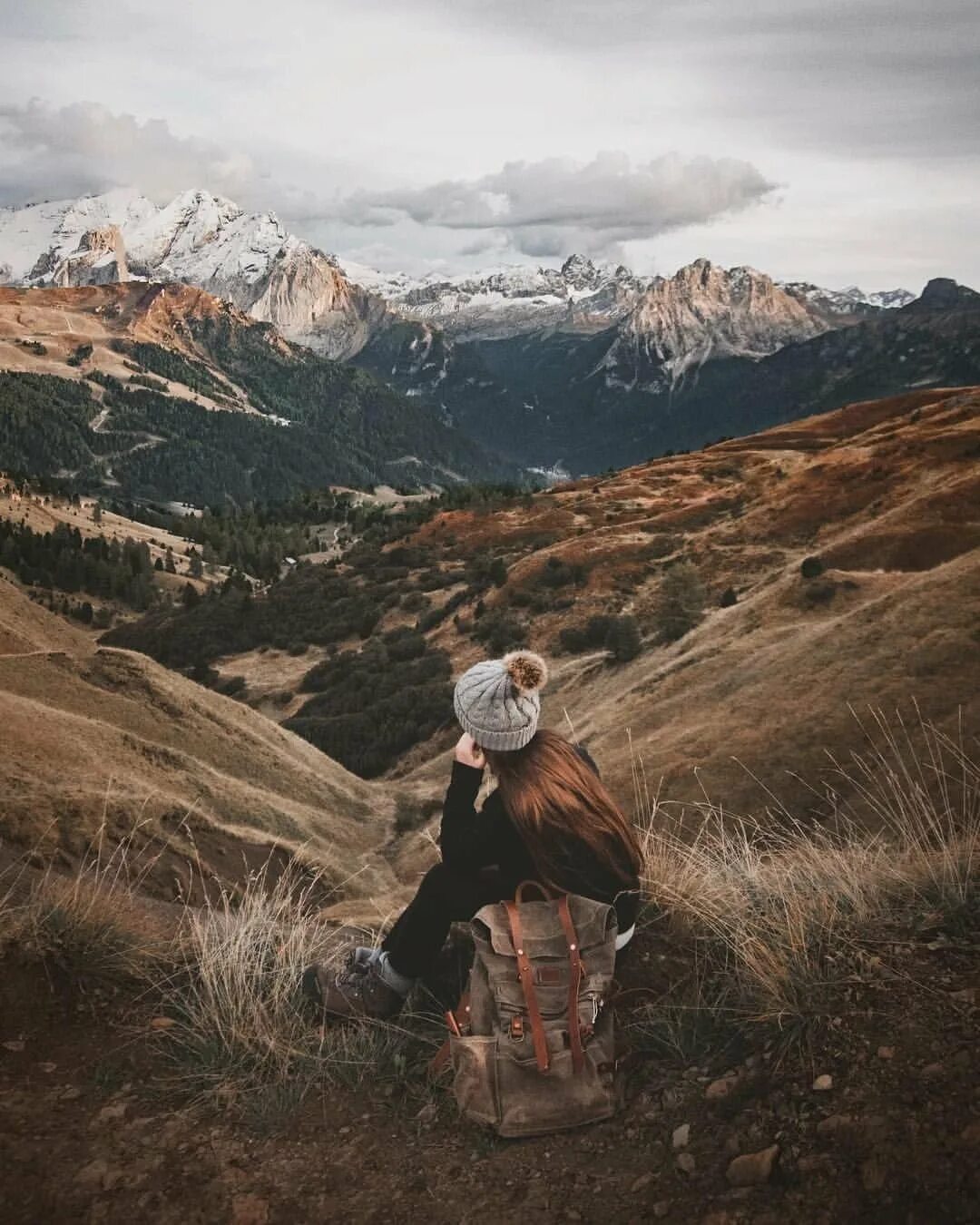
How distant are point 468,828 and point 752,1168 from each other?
2.39 meters

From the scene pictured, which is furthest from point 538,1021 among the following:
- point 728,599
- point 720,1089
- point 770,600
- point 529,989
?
point 728,599

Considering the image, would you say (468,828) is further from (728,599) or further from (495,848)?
(728,599)

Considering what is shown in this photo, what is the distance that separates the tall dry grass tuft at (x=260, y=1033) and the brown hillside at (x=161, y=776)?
5.36 m

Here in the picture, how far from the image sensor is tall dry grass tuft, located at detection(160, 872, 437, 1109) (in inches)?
199

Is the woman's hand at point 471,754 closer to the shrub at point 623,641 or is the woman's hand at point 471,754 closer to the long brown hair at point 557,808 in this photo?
the long brown hair at point 557,808

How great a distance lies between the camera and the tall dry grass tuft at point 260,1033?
5.05 meters

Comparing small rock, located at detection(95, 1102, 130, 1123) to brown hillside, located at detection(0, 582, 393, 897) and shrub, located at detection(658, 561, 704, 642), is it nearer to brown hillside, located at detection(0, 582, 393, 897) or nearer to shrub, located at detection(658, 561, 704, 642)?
brown hillside, located at detection(0, 582, 393, 897)

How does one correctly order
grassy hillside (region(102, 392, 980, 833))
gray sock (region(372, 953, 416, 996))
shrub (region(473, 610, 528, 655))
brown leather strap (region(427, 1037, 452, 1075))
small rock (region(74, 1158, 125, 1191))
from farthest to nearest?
shrub (region(473, 610, 528, 655)) → grassy hillside (region(102, 392, 980, 833)) → gray sock (region(372, 953, 416, 996)) → brown leather strap (region(427, 1037, 452, 1075)) → small rock (region(74, 1158, 125, 1191))

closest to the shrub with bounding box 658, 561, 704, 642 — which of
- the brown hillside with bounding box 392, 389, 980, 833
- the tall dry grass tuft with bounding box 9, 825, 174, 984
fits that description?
the brown hillside with bounding box 392, 389, 980, 833

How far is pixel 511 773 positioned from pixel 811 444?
87.8m

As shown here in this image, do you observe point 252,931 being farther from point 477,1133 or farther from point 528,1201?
point 528,1201

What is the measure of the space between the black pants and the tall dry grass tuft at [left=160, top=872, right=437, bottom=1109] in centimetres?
42

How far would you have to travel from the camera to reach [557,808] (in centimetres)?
521

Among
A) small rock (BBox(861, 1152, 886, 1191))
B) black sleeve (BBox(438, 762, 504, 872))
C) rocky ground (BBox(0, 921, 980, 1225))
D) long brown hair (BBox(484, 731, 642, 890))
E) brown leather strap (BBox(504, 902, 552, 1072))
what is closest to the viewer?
small rock (BBox(861, 1152, 886, 1191))
